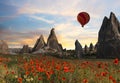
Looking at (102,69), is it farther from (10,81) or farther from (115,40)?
(115,40)

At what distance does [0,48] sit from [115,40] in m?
17.9

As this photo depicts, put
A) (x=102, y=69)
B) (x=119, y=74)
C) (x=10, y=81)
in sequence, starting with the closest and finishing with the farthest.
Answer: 1. (x=10, y=81)
2. (x=119, y=74)
3. (x=102, y=69)

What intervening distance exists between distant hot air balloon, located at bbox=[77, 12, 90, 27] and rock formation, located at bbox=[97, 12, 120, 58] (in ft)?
24.6

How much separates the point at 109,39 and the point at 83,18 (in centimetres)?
1009

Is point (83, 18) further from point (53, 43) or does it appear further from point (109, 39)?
point (53, 43)

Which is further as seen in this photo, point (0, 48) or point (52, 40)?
point (52, 40)

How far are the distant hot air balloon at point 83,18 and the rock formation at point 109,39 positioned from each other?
24.6ft

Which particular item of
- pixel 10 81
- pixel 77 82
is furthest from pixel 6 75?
pixel 77 82

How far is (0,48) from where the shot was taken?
5631 cm

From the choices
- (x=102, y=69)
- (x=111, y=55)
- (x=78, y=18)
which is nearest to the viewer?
(x=102, y=69)

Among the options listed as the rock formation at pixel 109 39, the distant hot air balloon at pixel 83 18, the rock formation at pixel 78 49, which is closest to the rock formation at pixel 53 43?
the rock formation at pixel 78 49

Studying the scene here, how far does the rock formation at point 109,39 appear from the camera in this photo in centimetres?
4833

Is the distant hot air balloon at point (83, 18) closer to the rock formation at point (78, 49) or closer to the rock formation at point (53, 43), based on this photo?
the rock formation at point (78, 49)

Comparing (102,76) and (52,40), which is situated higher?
(52,40)
